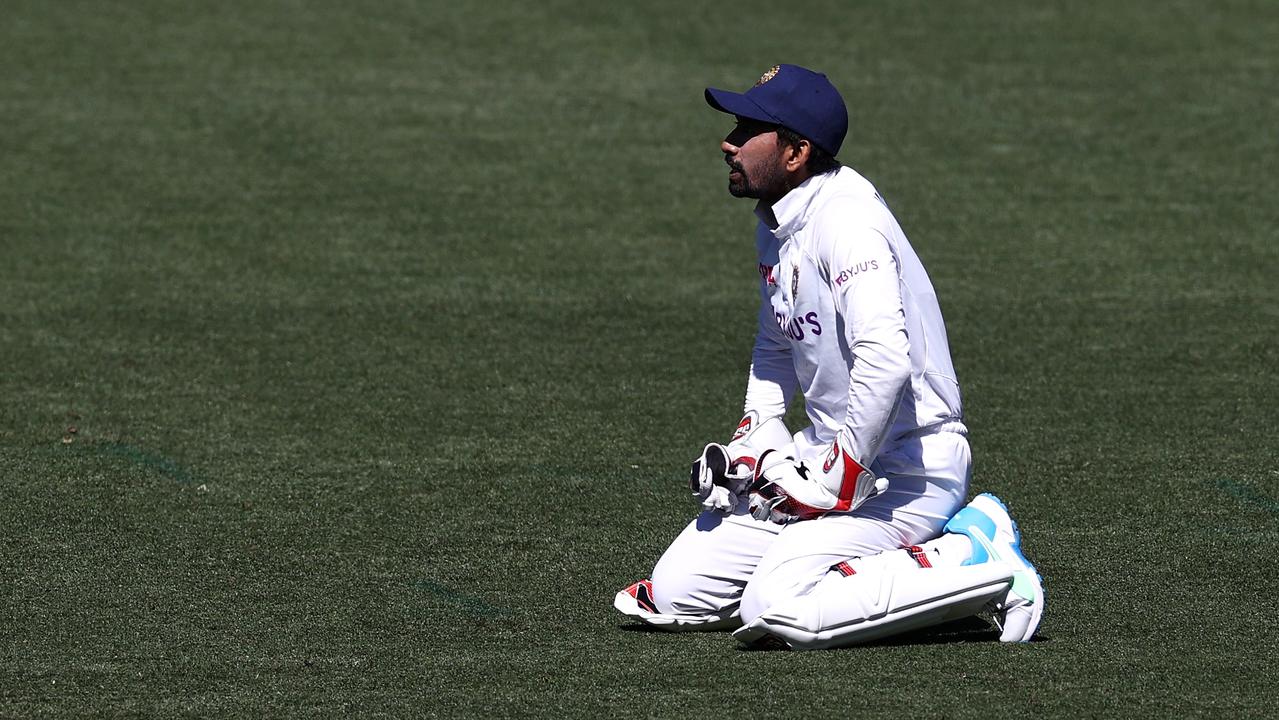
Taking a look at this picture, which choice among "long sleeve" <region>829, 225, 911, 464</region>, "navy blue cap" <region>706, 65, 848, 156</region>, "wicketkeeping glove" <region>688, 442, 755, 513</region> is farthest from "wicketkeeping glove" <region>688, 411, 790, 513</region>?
"navy blue cap" <region>706, 65, 848, 156</region>

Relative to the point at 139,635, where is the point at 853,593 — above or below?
above

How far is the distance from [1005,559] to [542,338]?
13.9 ft

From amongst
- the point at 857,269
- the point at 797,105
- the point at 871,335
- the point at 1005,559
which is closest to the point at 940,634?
the point at 1005,559

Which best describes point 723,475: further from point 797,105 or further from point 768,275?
point 797,105

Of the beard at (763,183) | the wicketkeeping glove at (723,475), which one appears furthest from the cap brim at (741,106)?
the wicketkeeping glove at (723,475)

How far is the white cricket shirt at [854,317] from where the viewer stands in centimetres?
471

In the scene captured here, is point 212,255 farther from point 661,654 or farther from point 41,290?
point 661,654

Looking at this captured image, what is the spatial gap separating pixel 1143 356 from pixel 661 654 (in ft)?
14.9

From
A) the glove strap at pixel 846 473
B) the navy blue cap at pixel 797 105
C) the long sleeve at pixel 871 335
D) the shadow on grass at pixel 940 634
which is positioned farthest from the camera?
the navy blue cap at pixel 797 105

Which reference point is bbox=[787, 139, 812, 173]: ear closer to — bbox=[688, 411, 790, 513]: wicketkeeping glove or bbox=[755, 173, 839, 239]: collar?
bbox=[755, 173, 839, 239]: collar

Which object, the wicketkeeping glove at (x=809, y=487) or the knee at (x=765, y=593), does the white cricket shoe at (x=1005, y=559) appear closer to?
the wicketkeeping glove at (x=809, y=487)

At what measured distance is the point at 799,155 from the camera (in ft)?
16.6

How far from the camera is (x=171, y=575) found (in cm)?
564

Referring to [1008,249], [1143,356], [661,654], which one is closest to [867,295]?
[661,654]
